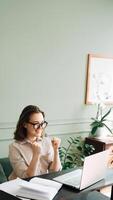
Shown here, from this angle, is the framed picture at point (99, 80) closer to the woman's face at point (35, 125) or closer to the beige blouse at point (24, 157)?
the beige blouse at point (24, 157)

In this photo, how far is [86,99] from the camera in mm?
4023

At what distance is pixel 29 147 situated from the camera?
7.37 feet

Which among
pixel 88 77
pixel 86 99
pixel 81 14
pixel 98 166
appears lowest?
pixel 98 166

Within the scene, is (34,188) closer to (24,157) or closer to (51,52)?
(24,157)

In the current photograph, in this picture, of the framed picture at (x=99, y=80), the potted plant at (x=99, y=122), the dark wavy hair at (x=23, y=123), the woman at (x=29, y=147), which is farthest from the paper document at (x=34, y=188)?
the framed picture at (x=99, y=80)

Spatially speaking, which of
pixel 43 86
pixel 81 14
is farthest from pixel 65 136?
pixel 81 14

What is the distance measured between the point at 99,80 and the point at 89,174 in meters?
2.66

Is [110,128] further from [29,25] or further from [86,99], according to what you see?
[29,25]

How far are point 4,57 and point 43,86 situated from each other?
62cm

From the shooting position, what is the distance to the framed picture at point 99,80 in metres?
4.02

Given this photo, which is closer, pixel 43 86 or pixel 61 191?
pixel 61 191

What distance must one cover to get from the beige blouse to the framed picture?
1811mm

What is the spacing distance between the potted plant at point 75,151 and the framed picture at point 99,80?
0.55 meters

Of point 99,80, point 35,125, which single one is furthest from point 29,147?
point 99,80
